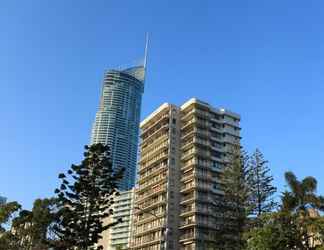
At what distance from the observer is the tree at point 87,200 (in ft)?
154

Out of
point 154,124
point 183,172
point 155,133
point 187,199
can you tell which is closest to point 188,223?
point 187,199

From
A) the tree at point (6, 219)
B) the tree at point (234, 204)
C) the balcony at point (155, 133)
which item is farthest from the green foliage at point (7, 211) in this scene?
the balcony at point (155, 133)

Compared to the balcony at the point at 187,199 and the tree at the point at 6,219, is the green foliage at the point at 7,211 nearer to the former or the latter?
the tree at the point at 6,219

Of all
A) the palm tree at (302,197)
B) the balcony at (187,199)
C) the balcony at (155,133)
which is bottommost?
the palm tree at (302,197)

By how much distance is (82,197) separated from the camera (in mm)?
48656

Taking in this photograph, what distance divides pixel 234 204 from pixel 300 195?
1226 centimetres

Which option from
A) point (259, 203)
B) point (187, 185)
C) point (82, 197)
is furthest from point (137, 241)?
point (82, 197)

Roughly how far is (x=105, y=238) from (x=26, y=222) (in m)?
78.4

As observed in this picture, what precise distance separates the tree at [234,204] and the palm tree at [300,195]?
8.41 m

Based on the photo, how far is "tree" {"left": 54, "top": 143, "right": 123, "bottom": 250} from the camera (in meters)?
46.9

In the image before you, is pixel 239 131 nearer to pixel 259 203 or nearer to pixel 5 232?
pixel 259 203

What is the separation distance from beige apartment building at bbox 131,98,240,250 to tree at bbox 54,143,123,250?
1336 inches

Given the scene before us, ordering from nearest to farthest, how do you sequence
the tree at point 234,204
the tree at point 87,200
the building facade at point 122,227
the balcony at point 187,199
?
the tree at point 87,200
the tree at point 234,204
the balcony at point 187,199
the building facade at point 122,227

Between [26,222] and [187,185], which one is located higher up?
[187,185]
